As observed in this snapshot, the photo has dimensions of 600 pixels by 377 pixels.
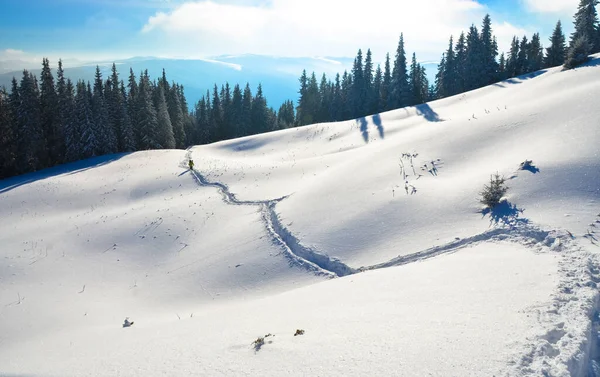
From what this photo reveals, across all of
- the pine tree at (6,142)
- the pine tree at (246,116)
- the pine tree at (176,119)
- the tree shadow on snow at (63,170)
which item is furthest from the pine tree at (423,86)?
the pine tree at (6,142)

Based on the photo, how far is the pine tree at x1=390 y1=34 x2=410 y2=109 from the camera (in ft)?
196

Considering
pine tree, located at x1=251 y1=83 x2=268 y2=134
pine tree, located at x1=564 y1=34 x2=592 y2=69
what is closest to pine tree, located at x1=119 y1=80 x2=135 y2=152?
pine tree, located at x1=251 y1=83 x2=268 y2=134

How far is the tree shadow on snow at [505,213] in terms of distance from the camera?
36.9 ft

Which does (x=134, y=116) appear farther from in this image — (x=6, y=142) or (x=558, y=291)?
(x=558, y=291)

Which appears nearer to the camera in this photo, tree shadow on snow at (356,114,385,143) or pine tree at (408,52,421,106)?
tree shadow on snow at (356,114,385,143)

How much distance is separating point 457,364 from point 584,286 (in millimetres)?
4138

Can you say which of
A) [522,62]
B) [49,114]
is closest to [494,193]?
[49,114]

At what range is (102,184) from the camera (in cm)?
3062

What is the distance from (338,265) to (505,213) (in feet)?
19.6

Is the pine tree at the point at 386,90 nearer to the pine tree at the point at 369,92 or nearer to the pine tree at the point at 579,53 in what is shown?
the pine tree at the point at 369,92

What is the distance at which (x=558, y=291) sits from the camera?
7.01m

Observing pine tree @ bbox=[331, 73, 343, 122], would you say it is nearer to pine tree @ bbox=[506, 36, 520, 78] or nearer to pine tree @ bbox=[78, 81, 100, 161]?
pine tree @ bbox=[506, 36, 520, 78]

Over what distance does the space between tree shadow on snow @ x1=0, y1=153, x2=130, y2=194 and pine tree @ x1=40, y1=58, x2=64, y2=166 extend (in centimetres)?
868

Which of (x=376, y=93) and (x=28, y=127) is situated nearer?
(x=28, y=127)
